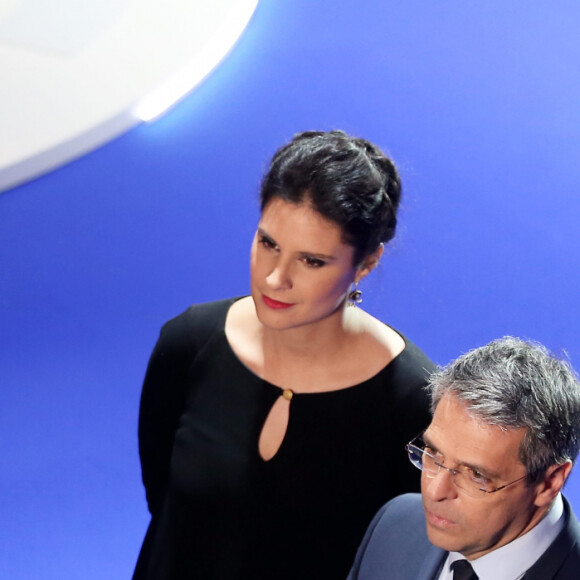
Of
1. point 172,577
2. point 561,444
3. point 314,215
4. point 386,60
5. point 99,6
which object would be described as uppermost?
point 99,6

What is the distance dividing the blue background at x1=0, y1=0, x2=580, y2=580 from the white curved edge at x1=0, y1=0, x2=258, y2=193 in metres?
0.04

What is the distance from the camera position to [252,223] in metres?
3.52

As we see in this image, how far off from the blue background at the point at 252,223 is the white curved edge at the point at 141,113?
0.12 feet

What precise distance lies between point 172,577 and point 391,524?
578 millimetres

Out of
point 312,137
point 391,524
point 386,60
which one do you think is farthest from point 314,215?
point 386,60

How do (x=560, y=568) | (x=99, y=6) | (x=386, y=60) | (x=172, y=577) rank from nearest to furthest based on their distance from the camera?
(x=560, y=568) < (x=172, y=577) < (x=386, y=60) < (x=99, y=6)

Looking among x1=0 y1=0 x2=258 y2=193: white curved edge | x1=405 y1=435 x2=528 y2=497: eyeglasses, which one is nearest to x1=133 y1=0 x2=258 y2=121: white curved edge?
x1=0 y1=0 x2=258 y2=193: white curved edge

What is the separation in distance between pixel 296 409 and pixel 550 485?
635mm

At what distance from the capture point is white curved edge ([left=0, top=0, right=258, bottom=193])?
362cm

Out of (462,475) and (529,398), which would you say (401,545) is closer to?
(462,475)

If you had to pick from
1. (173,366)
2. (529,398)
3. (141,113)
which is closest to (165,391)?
(173,366)

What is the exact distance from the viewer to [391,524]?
74.2 inches

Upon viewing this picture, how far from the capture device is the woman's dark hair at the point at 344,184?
1.93m

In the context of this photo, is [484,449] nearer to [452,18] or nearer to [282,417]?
[282,417]
